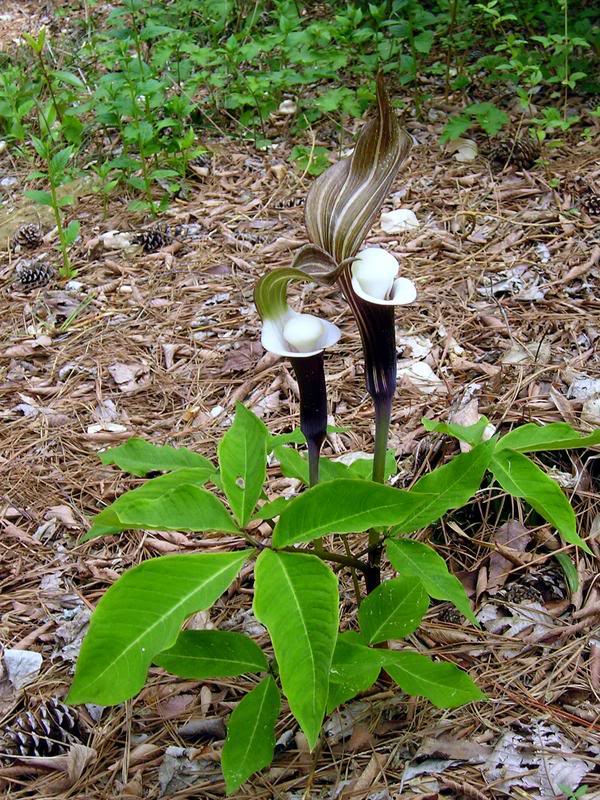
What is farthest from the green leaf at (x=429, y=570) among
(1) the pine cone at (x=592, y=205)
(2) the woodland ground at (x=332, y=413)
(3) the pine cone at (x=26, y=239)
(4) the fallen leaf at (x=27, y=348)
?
(3) the pine cone at (x=26, y=239)

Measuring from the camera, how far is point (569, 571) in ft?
5.43

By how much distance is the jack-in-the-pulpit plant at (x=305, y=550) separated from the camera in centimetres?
101

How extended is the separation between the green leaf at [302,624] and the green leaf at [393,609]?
0.30 meters

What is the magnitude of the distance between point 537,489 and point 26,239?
2.92 m

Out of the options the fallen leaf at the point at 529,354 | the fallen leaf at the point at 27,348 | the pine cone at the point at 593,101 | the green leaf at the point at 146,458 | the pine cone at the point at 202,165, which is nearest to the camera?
the green leaf at the point at 146,458

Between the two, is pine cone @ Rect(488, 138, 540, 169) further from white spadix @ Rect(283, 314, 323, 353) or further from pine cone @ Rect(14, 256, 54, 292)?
white spadix @ Rect(283, 314, 323, 353)

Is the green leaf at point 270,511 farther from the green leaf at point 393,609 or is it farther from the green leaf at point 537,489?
the green leaf at point 537,489

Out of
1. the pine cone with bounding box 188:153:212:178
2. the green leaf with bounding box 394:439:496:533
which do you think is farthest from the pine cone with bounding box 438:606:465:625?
the pine cone with bounding box 188:153:212:178

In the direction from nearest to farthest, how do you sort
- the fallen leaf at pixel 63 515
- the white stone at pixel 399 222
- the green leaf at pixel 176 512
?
the green leaf at pixel 176 512 → the fallen leaf at pixel 63 515 → the white stone at pixel 399 222

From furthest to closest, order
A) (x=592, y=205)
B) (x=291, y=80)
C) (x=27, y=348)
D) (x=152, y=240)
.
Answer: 1. (x=291, y=80)
2. (x=152, y=240)
3. (x=592, y=205)
4. (x=27, y=348)

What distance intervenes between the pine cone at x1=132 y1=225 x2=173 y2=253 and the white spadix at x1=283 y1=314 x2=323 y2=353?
230 cm

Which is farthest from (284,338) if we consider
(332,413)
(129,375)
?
(129,375)

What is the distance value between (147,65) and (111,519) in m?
3.66

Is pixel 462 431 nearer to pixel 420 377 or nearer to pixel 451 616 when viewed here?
pixel 451 616
